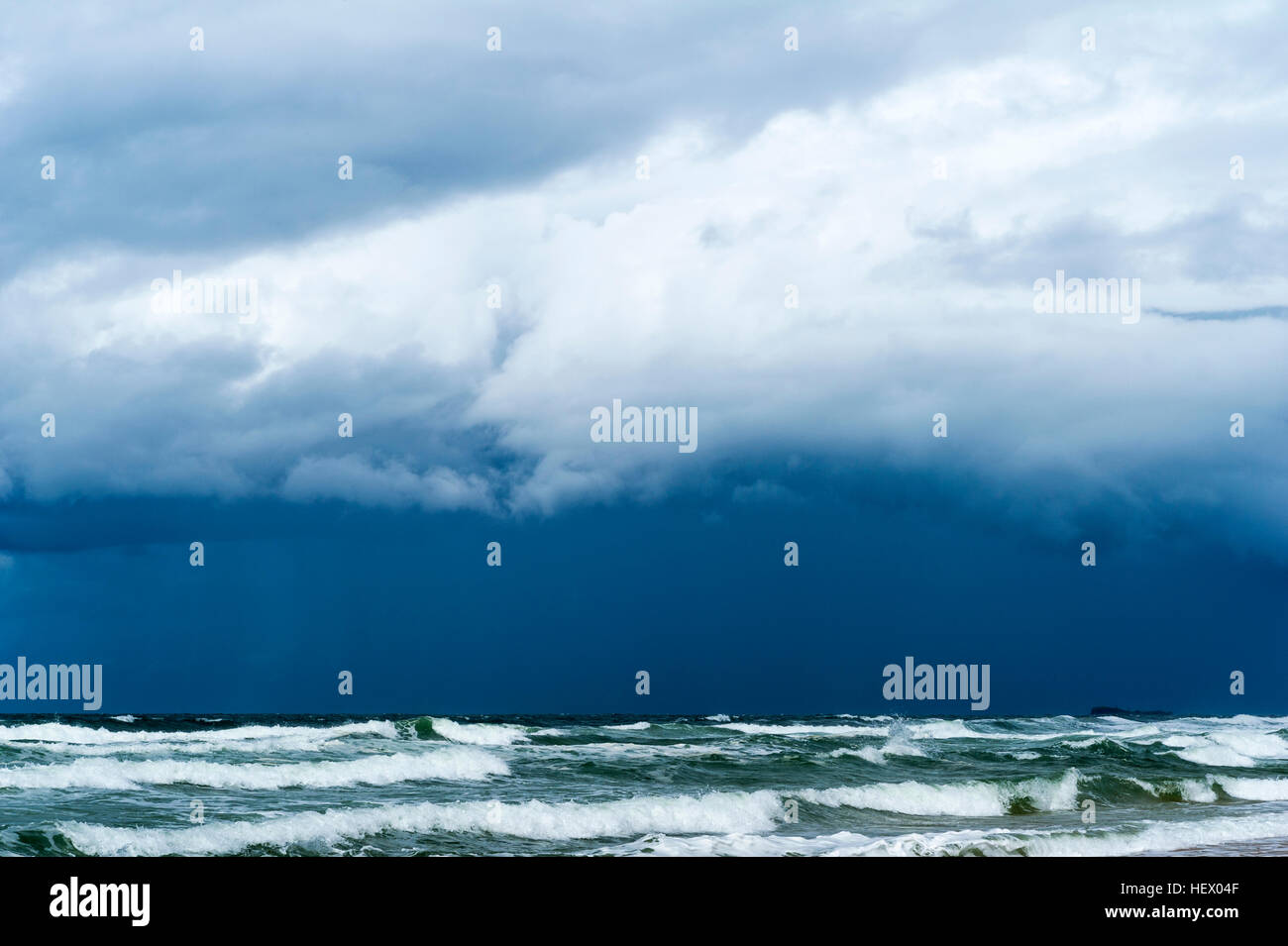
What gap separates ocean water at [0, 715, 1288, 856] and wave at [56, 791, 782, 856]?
41mm

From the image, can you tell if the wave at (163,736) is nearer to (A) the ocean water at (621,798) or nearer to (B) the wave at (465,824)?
(A) the ocean water at (621,798)

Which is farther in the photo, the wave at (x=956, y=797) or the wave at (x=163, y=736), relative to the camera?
the wave at (x=163, y=736)

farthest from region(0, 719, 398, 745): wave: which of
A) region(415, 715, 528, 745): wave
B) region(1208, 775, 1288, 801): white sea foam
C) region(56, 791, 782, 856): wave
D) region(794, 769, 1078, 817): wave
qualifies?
region(1208, 775, 1288, 801): white sea foam

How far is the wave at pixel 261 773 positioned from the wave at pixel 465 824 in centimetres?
510

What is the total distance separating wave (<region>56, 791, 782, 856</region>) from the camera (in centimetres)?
1404

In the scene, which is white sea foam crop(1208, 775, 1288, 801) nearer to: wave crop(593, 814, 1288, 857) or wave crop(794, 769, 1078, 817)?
wave crop(794, 769, 1078, 817)

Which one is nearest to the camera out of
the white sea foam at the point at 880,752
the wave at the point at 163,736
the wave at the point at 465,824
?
the wave at the point at 465,824

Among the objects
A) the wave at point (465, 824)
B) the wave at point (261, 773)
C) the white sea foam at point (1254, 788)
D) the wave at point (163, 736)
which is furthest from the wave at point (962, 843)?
the wave at point (163, 736)

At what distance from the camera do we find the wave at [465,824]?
1404 centimetres

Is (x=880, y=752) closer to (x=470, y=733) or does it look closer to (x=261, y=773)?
(x=470, y=733)

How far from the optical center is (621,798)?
18219mm

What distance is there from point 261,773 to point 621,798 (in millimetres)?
8199
